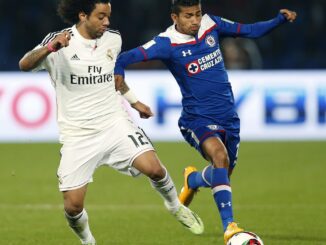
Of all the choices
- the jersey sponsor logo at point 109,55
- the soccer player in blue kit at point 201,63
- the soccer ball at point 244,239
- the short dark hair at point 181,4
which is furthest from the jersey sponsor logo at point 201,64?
the soccer ball at point 244,239

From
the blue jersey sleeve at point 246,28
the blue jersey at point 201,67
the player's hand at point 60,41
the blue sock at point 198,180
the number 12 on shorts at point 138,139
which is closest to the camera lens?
the player's hand at point 60,41

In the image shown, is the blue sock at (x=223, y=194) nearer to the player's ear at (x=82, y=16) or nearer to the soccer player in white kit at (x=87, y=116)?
the soccer player in white kit at (x=87, y=116)

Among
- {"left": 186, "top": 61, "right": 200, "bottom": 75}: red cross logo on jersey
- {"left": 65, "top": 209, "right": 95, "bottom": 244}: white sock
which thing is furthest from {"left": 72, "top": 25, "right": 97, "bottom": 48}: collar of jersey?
{"left": 65, "top": 209, "right": 95, "bottom": 244}: white sock

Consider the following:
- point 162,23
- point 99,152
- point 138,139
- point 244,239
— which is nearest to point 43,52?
point 99,152

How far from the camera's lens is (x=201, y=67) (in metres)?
8.46

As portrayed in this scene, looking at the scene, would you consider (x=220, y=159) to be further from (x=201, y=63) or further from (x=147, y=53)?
(x=147, y=53)

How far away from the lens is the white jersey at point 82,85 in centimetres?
784

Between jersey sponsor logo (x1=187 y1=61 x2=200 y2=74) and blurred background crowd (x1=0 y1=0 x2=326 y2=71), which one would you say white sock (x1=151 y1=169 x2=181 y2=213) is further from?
blurred background crowd (x1=0 y1=0 x2=326 y2=71)

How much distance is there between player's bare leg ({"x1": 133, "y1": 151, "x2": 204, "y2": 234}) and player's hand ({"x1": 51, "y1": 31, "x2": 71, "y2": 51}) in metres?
1.21

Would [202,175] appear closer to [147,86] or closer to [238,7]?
[147,86]

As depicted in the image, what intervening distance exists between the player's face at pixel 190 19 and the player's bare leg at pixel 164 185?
113 centimetres

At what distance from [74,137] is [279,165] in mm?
6571

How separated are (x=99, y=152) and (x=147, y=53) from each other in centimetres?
100

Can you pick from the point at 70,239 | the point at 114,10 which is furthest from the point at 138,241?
the point at 114,10
